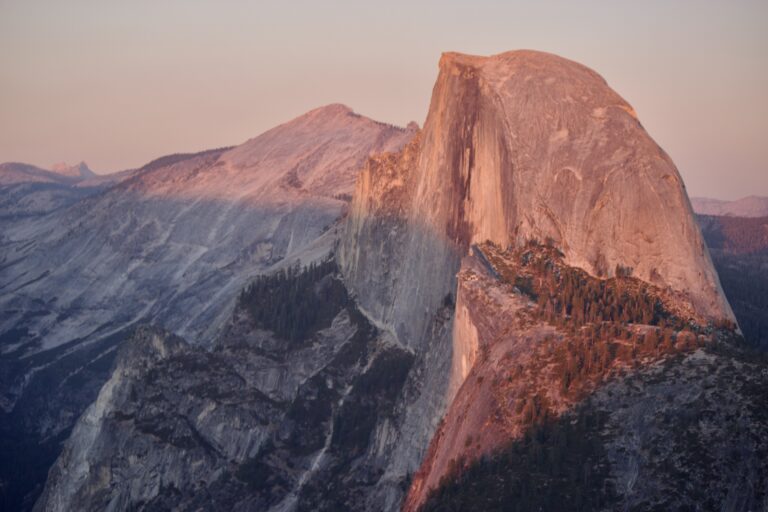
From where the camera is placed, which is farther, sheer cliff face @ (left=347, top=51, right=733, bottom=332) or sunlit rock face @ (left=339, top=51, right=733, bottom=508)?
sunlit rock face @ (left=339, top=51, right=733, bottom=508)

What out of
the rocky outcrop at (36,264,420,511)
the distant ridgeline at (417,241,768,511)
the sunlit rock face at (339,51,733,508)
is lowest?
the rocky outcrop at (36,264,420,511)

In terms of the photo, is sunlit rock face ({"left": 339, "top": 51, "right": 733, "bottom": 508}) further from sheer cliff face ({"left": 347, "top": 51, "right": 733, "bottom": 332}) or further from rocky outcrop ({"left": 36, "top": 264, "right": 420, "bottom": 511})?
rocky outcrop ({"left": 36, "top": 264, "right": 420, "bottom": 511})

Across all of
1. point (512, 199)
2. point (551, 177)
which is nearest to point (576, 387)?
point (551, 177)

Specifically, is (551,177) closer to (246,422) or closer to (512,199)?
(512,199)

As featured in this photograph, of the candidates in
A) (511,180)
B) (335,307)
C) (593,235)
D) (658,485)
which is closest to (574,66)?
(511,180)

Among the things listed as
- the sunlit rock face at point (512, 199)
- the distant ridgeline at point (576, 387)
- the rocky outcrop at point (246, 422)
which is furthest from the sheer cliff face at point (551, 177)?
the rocky outcrop at point (246, 422)

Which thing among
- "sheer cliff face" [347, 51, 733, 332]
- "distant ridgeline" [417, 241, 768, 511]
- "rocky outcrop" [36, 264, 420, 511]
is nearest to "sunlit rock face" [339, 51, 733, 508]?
"sheer cliff face" [347, 51, 733, 332]

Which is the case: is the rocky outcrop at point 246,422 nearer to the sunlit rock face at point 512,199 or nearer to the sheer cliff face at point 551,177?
the sunlit rock face at point 512,199

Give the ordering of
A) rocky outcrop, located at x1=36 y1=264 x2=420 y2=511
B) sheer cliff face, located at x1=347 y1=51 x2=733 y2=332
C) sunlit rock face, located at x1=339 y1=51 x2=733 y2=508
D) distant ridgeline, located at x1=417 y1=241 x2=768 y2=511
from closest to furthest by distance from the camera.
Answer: distant ridgeline, located at x1=417 y1=241 x2=768 y2=511 < sheer cliff face, located at x1=347 y1=51 x2=733 y2=332 < sunlit rock face, located at x1=339 y1=51 x2=733 y2=508 < rocky outcrop, located at x1=36 y1=264 x2=420 y2=511

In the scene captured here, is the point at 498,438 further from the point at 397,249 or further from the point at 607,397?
the point at 397,249
